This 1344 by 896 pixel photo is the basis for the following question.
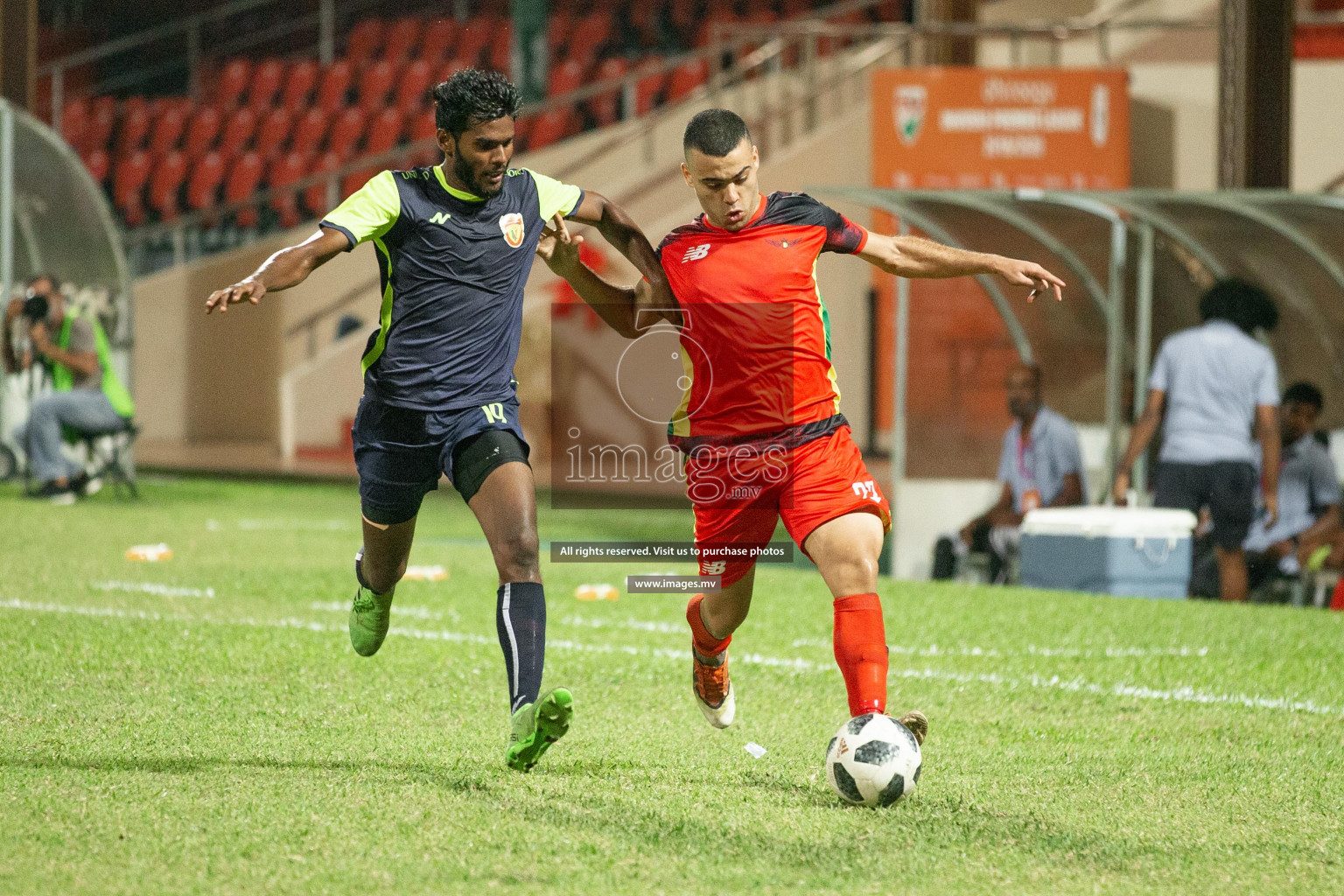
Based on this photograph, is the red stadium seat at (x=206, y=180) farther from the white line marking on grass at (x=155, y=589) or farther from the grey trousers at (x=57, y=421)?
the white line marking on grass at (x=155, y=589)

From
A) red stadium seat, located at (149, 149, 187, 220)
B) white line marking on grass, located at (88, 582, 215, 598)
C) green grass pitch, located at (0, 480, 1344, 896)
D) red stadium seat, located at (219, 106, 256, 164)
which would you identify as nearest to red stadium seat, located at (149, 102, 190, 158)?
red stadium seat, located at (149, 149, 187, 220)

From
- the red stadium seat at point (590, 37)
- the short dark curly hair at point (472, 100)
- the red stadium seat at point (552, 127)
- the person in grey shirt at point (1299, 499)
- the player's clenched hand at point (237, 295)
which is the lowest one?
the person in grey shirt at point (1299, 499)

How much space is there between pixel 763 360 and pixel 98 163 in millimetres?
24291

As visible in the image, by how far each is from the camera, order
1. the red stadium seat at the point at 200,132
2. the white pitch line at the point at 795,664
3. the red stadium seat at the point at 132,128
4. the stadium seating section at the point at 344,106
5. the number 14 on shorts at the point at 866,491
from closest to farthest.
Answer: the number 14 on shorts at the point at 866,491, the white pitch line at the point at 795,664, the stadium seating section at the point at 344,106, the red stadium seat at the point at 200,132, the red stadium seat at the point at 132,128

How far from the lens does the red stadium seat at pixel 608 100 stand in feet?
76.5

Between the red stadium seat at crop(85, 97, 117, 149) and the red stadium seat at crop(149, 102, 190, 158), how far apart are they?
0.83 metres

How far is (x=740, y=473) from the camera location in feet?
17.2

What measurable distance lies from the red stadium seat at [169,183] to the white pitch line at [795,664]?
60.5 feet

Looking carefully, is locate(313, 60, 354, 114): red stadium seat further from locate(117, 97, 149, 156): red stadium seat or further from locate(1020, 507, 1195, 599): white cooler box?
locate(1020, 507, 1195, 599): white cooler box

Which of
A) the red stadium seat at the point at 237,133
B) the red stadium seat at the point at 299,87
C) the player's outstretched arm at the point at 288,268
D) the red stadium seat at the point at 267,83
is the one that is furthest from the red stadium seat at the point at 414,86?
the player's outstretched arm at the point at 288,268

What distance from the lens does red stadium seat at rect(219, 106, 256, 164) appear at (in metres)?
26.3

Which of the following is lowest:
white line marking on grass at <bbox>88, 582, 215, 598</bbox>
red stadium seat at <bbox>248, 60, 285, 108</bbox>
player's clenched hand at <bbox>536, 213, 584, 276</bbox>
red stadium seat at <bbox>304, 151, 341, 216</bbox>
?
white line marking on grass at <bbox>88, 582, 215, 598</bbox>

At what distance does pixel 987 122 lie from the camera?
1716 centimetres

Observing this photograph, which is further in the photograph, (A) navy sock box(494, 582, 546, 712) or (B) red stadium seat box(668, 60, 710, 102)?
(B) red stadium seat box(668, 60, 710, 102)
